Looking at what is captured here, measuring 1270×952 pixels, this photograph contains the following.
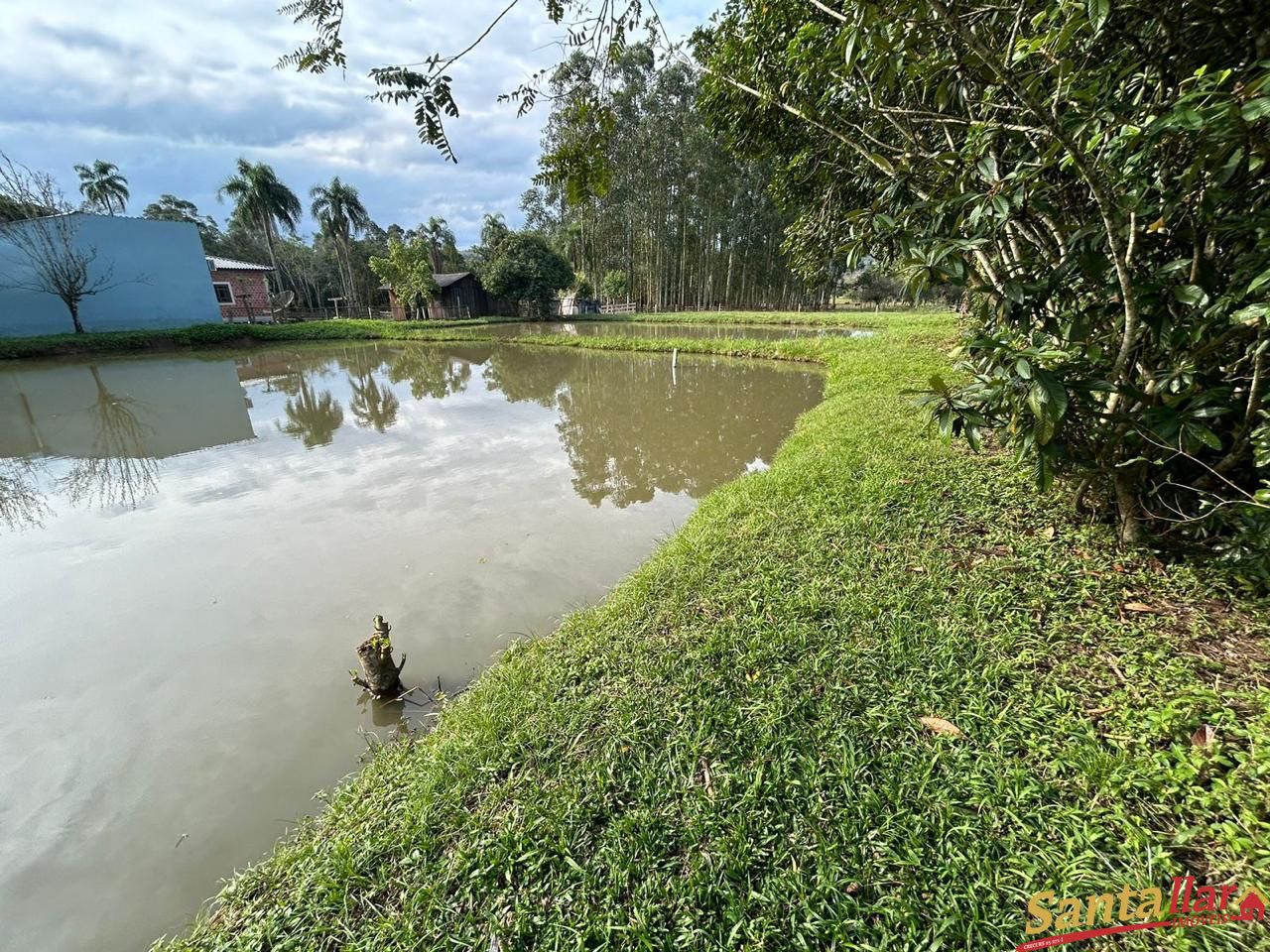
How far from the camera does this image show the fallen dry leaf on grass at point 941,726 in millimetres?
1963

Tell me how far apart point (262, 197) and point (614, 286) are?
74.4 ft

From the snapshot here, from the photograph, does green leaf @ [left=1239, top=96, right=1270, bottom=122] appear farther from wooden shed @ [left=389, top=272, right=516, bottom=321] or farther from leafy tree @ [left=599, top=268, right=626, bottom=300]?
leafy tree @ [left=599, top=268, right=626, bottom=300]

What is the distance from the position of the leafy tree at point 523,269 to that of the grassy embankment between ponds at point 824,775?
3071cm

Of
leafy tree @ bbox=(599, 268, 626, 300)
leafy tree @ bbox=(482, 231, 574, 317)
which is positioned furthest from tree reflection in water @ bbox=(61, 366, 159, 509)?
leafy tree @ bbox=(599, 268, 626, 300)

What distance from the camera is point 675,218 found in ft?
109

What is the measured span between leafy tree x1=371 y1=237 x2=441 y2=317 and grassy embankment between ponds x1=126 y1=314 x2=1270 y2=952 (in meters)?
30.4

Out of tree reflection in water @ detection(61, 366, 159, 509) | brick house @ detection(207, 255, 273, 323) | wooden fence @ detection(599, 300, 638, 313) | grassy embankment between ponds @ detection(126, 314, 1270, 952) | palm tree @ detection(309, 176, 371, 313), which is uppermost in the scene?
palm tree @ detection(309, 176, 371, 313)

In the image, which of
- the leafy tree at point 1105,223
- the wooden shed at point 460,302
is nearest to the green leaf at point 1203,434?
the leafy tree at point 1105,223

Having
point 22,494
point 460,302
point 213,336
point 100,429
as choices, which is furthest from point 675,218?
point 22,494

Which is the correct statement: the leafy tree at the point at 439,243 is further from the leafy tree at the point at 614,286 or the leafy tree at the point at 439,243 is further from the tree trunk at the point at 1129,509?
the tree trunk at the point at 1129,509

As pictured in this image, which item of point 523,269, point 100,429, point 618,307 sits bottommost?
point 100,429

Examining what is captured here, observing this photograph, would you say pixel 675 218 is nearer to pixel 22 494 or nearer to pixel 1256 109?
pixel 22 494

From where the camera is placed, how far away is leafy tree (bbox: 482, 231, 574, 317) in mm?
30203

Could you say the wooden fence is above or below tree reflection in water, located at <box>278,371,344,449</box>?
above
